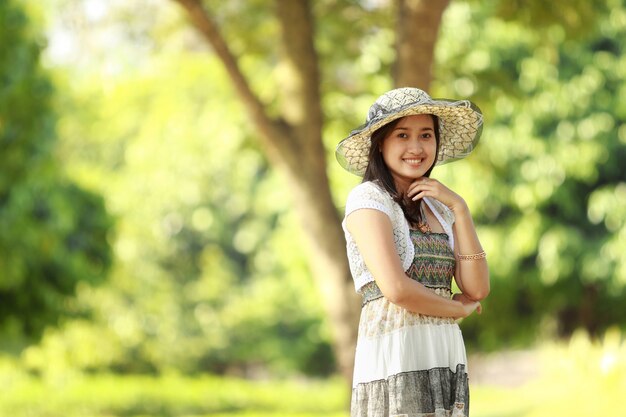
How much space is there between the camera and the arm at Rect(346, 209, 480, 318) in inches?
121

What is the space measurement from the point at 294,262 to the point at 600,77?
620 cm

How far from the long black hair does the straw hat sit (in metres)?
0.03

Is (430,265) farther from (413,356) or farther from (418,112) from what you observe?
(418,112)

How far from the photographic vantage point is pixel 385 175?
3326 mm

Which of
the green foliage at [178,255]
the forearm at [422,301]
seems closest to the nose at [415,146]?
the forearm at [422,301]

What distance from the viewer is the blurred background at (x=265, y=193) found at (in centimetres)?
896

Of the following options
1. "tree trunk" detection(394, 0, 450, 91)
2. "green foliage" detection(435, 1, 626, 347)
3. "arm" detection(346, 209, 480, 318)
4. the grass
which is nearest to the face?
"arm" detection(346, 209, 480, 318)

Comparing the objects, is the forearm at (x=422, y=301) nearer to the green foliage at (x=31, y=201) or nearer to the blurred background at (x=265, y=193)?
the blurred background at (x=265, y=193)

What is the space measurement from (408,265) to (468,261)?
215mm

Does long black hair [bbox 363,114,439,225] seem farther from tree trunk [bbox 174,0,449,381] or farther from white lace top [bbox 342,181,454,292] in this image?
tree trunk [bbox 174,0,449,381]

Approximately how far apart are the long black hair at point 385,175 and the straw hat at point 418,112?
0.10 feet

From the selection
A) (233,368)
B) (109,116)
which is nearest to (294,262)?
(109,116)

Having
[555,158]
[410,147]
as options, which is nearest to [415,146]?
[410,147]

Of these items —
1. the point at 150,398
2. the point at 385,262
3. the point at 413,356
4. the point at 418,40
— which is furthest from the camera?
the point at 150,398
